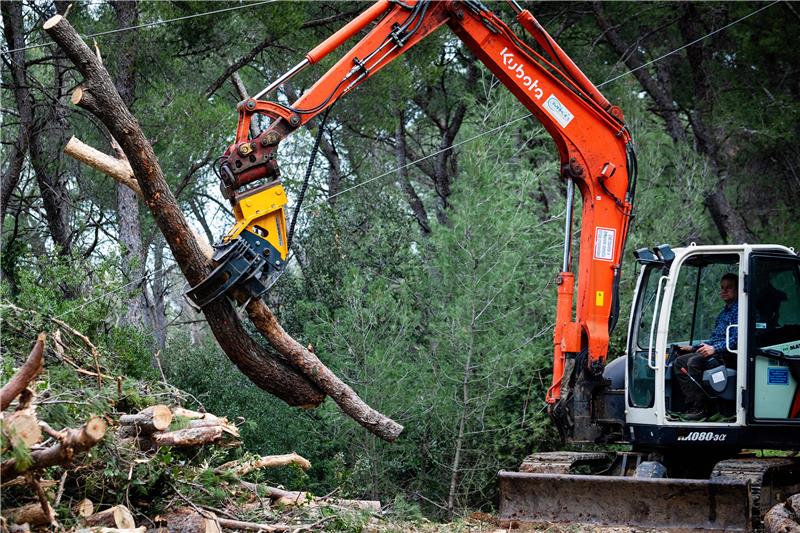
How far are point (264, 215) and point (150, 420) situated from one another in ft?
4.83

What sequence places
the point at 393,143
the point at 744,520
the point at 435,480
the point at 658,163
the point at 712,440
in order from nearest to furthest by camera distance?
the point at 744,520 → the point at 712,440 → the point at 435,480 → the point at 658,163 → the point at 393,143

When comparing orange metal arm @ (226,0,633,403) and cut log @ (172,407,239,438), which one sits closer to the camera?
cut log @ (172,407,239,438)

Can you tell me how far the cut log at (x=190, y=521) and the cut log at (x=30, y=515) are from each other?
0.83 meters

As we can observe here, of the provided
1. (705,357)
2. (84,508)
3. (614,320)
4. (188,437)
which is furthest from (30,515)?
(705,357)

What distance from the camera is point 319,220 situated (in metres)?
13.2

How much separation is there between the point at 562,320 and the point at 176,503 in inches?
139

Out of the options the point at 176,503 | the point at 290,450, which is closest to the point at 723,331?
the point at 176,503

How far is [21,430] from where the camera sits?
174 inches

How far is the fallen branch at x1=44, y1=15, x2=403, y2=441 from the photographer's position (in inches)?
241

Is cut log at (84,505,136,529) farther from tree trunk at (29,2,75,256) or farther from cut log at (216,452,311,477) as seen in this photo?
tree trunk at (29,2,75,256)

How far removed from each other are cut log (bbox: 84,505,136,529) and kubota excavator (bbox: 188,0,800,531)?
1462 mm

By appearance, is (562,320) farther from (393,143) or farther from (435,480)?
(393,143)

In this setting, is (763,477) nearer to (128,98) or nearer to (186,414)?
(186,414)

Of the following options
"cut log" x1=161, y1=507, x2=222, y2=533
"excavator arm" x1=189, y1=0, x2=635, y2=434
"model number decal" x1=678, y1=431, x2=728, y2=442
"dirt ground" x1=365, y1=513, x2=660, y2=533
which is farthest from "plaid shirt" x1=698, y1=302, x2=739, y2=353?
"cut log" x1=161, y1=507, x2=222, y2=533
